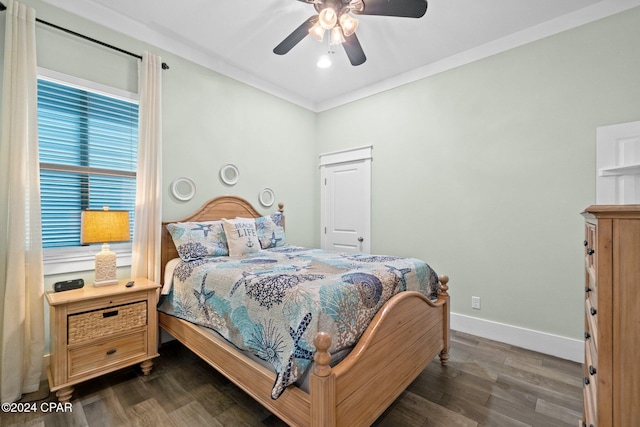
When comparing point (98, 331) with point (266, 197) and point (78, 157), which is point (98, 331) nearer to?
point (78, 157)

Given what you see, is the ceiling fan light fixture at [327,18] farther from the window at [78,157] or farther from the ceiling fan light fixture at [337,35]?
the window at [78,157]

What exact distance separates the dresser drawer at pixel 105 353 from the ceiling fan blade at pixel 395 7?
286cm

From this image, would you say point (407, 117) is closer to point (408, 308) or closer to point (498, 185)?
point (498, 185)

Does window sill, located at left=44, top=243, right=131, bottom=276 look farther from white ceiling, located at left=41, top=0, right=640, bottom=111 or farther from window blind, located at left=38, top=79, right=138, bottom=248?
white ceiling, located at left=41, top=0, right=640, bottom=111

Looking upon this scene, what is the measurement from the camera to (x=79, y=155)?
2338 mm

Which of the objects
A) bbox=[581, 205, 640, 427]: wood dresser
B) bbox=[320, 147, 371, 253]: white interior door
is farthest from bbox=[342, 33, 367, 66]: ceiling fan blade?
bbox=[581, 205, 640, 427]: wood dresser

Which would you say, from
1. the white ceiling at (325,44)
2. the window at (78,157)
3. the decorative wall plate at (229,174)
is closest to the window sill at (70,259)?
the window at (78,157)

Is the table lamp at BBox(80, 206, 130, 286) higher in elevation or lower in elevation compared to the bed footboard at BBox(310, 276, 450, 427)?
higher

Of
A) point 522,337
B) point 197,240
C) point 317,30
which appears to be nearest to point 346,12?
point 317,30

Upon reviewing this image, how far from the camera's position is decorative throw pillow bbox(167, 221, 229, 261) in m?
2.54

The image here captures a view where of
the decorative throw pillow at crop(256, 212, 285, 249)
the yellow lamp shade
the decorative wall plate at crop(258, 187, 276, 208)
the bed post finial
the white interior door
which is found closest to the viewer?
the bed post finial

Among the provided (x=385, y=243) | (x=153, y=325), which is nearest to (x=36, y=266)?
(x=153, y=325)

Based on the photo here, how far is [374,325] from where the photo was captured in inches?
60.7

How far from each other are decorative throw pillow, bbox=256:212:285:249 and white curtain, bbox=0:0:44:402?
1.78 m
